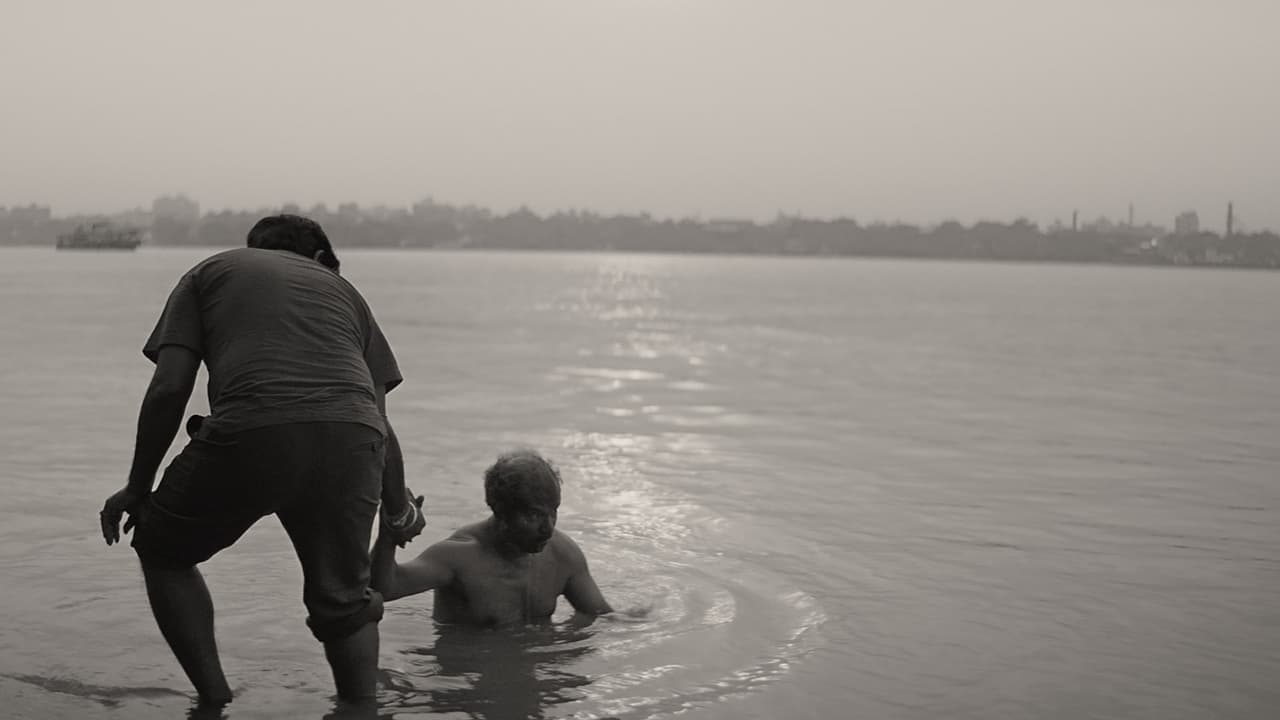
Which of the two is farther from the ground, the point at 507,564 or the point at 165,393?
the point at 165,393

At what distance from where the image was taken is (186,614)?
5098mm

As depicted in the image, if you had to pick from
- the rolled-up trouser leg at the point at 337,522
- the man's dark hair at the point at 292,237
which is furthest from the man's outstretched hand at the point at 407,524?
the man's dark hair at the point at 292,237

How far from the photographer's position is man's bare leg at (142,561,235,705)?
5.05 m

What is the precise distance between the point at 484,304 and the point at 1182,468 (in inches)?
1792

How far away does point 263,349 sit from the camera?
4.72m

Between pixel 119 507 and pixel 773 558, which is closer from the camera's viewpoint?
pixel 119 507

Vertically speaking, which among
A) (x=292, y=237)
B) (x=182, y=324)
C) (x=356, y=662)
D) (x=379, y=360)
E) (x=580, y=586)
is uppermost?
(x=292, y=237)

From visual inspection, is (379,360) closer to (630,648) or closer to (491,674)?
(491,674)

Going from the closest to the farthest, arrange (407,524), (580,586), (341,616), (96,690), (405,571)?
(341,616)
(407,524)
(96,690)
(405,571)
(580,586)

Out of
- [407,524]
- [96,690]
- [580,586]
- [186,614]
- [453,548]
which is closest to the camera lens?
[186,614]

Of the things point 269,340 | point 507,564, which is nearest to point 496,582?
point 507,564

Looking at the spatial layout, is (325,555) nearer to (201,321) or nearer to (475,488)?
(201,321)

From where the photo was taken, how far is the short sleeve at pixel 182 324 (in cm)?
478

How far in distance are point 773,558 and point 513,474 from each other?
317 centimetres
